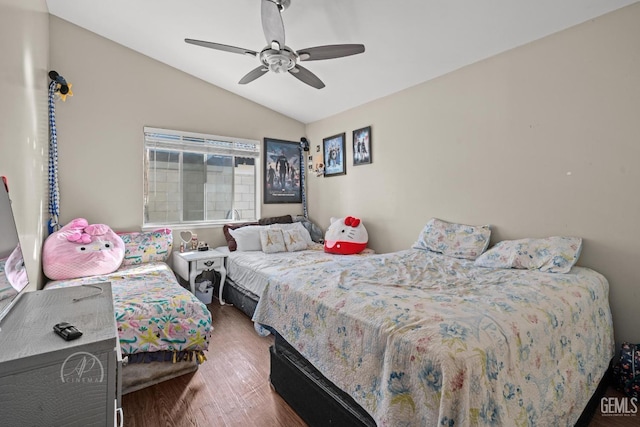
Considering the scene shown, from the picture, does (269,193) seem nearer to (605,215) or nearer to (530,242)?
(530,242)

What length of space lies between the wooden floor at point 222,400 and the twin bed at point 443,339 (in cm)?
14

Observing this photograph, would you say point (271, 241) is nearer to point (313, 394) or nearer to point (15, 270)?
point (313, 394)

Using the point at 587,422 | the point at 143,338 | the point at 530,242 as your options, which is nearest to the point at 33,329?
the point at 143,338

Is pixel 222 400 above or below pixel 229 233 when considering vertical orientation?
below

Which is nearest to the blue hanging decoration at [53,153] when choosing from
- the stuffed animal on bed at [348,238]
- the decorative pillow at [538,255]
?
the stuffed animal on bed at [348,238]

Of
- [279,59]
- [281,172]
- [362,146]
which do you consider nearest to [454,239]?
[362,146]

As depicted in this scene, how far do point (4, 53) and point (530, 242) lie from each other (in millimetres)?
3461

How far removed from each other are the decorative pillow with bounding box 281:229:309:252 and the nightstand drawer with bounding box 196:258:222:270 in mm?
825

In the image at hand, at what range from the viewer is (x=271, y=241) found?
12.1ft

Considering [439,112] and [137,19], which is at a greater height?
[137,19]

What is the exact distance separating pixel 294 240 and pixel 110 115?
2.50 meters

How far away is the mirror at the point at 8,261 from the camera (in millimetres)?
1074

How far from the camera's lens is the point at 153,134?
11.8 feet

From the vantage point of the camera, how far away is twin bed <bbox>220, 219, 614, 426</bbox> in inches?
39.6
